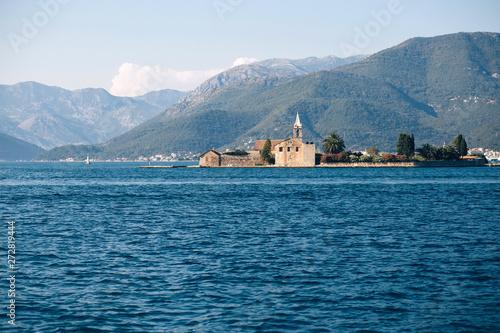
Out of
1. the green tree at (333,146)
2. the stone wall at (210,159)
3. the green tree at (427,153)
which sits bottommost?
the stone wall at (210,159)

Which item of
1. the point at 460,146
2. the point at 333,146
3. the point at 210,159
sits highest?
the point at 460,146

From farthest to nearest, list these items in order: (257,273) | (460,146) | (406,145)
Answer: (460,146)
(406,145)
(257,273)

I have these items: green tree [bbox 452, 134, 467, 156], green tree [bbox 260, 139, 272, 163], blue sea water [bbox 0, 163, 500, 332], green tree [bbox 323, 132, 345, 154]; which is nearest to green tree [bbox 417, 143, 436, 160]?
green tree [bbox 452, 134, 467, 156]

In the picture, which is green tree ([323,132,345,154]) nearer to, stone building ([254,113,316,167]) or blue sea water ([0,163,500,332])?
stone building ([254,113,316,167])

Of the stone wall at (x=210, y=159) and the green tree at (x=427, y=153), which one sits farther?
the stone wall at (x=210, y=159)

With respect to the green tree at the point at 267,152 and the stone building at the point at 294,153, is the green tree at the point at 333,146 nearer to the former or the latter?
the stone building at the point at 294,153

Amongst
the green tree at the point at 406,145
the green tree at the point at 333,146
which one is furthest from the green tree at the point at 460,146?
the green tree at the point at 333,146

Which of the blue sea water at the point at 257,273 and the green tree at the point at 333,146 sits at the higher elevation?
the green tree at the point at 333,146

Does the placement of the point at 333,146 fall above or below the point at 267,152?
above

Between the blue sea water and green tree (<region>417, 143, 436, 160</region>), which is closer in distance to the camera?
the blue sea water

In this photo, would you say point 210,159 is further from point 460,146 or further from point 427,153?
point 460,146

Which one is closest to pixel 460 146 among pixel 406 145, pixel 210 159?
pixel 406 145

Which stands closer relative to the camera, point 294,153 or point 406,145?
point 294,153

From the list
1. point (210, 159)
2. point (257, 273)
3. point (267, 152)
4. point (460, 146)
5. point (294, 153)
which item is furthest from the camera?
point (460, 146)
